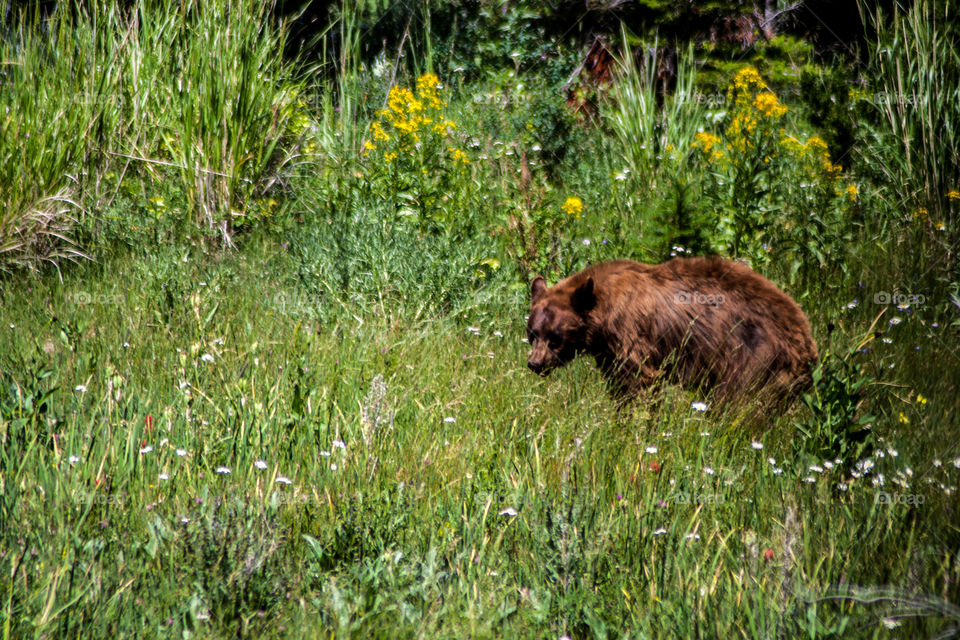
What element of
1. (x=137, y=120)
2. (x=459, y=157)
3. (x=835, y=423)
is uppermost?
(x=835, y=423)

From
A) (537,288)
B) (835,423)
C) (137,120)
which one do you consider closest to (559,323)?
(537,288)

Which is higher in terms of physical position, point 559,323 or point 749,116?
point 749,116

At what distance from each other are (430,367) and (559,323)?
27.9 inches

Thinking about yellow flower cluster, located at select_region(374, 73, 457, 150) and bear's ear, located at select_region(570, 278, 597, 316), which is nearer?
bear's ear, located at select_region(570, 278, 597, 316)

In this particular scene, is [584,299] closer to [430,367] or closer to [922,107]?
[430,367]

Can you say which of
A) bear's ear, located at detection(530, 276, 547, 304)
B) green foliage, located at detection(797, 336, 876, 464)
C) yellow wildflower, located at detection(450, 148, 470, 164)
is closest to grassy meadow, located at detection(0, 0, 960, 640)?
green foliage, located at detection(797, 336, 876, 464)

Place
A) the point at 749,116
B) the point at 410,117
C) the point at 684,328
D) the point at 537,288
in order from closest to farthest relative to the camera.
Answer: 1. the point at 684,328
2. the point at 537,288
3. the point at 749,116
4. the point at 410,117

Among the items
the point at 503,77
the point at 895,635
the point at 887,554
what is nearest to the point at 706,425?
the point at 887,554

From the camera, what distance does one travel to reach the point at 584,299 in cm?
427

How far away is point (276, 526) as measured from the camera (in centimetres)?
248

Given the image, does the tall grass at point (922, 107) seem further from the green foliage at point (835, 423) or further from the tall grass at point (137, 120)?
the tall grass at point (137, 120)

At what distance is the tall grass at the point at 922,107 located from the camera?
6098 millimetres

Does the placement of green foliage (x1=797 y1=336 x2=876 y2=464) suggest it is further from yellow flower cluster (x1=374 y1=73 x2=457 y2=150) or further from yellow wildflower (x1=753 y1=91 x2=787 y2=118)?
yellow flower cluster (x1=374 y1=73 x2=457 y2=150)

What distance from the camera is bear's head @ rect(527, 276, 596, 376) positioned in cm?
425
